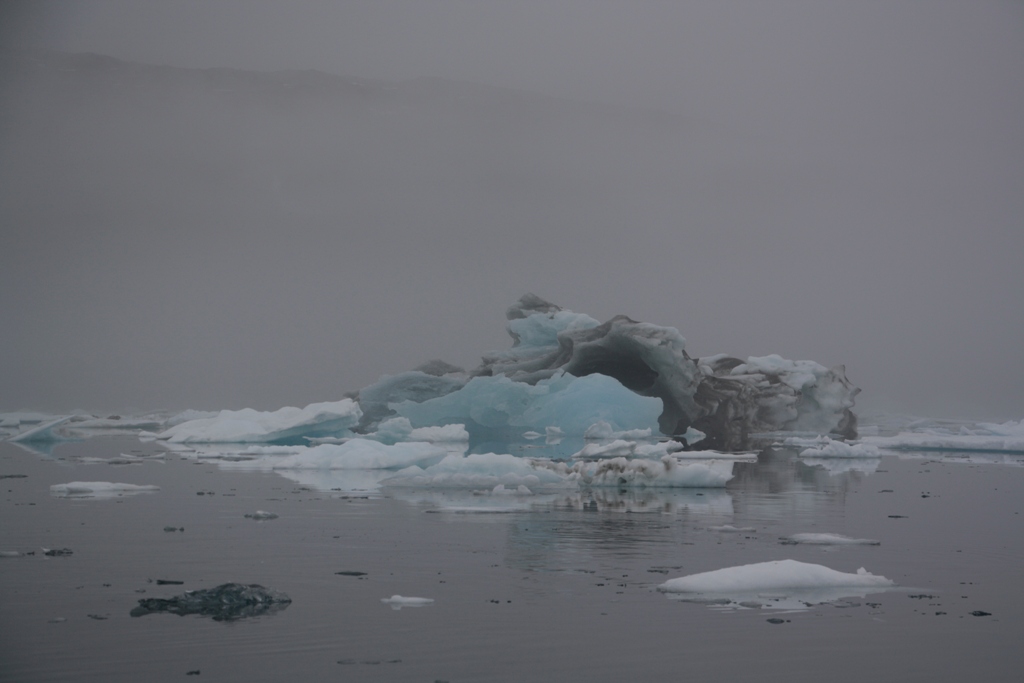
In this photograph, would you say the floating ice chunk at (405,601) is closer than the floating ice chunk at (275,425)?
Yes

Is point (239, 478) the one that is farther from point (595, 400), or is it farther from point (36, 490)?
point (595, 400)

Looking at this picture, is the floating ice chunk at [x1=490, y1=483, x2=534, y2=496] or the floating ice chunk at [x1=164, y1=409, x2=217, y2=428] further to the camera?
the floating ice chunk at [x1=164, y1=409, x2=217, y2=428]

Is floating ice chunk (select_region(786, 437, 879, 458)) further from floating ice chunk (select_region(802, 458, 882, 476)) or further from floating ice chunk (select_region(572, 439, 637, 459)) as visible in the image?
floating ice chunk (select_region(572, 439, 637, 459))

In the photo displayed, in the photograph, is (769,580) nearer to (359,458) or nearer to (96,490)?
(96,490)

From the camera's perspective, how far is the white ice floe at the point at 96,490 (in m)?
12.2

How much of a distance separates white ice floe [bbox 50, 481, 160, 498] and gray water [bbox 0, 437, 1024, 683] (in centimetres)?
43

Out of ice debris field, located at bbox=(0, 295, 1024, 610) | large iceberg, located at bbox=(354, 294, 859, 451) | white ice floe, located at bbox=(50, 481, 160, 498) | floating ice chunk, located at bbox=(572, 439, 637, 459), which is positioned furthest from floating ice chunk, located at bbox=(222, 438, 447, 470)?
large iceberg, located at bbox=(354, 294, 859, 451)

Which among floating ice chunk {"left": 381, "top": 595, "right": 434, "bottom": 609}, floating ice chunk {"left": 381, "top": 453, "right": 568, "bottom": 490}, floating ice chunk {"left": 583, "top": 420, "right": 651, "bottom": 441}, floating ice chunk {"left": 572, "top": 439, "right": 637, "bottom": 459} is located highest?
floating ice chunk {"left": 583, "top": 420, "right": 651, "bottom": 441}

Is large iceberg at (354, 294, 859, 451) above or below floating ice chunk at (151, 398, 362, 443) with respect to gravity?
above

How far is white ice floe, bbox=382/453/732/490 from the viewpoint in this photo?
13.9 m

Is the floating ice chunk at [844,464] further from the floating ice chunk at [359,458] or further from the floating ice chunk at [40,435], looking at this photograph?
the floating ice chunk at [40,435]

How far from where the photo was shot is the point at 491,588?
6.95m

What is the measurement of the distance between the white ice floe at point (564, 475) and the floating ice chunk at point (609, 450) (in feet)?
8.76

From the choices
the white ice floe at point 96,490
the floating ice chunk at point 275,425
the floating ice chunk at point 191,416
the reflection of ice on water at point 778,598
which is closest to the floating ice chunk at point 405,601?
the reflection of ice on water at point 778,598
